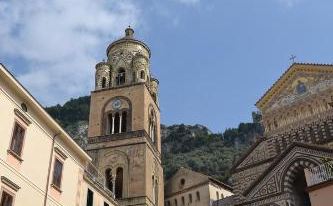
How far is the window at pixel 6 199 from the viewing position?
14.5m

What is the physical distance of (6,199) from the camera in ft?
48.4

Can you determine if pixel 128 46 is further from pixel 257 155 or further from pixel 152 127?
pixel 257 155

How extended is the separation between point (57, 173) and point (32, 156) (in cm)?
179

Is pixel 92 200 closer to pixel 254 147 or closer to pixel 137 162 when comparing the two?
pixel 137 162

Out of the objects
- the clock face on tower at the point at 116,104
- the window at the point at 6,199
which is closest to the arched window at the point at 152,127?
the clock face on tower at the point at 116,104

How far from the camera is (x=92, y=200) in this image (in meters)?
21.6

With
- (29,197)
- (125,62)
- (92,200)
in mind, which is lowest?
(29,197)

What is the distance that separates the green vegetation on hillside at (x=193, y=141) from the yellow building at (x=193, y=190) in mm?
19155

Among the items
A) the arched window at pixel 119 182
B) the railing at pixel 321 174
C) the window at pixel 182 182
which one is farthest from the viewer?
the window at pixel 182 182

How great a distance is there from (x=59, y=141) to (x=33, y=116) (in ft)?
6.17

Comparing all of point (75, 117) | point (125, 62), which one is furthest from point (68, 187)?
point (75, 117)

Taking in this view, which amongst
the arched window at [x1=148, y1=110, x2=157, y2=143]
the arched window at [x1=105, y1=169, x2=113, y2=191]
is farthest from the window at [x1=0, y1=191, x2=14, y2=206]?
the arched window at [x1=148, y1=110, x2=157, y2=143]

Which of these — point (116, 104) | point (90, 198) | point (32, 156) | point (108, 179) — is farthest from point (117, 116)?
point (32, 156)

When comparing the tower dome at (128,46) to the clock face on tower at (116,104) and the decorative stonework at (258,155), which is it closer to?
the clock face on tower at (116,104)
